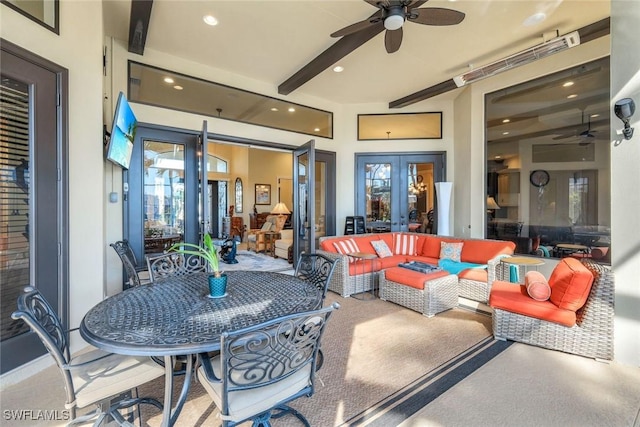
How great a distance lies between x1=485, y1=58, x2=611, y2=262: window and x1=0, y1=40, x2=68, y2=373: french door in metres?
6.13

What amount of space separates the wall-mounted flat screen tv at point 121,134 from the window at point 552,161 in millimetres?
5703

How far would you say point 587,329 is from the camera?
2518mm

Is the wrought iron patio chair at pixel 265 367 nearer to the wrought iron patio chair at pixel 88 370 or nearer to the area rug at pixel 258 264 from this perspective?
the wrought iron patio chair at pixel 88 370

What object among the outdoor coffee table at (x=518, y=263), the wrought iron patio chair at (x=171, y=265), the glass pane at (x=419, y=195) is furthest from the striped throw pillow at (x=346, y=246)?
the wrought iron patio chair at (x=171, y=265)

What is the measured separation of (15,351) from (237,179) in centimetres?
951

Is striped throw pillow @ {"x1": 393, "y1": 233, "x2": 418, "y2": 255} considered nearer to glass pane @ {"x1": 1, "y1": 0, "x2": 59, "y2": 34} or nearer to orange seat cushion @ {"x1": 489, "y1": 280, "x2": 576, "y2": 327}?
orange seat cushion @ {"x1": 489, "y1": 280, "x2": 576, "y2": 327}

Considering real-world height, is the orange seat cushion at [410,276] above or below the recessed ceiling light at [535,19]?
below

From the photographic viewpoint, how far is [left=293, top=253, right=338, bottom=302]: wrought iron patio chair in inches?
95.8

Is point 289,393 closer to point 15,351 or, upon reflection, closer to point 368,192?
point 15,351

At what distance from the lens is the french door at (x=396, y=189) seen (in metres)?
6.39

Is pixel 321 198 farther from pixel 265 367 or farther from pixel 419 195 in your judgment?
pixel 265 367

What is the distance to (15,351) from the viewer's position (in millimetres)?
2283

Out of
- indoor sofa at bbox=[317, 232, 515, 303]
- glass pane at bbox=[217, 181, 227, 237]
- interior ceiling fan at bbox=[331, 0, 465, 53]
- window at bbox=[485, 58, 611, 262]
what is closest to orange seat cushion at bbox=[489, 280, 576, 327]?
indoor sofa at bbox=[317, 232, 515, 303]

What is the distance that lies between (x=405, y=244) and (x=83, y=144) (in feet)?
16.3
